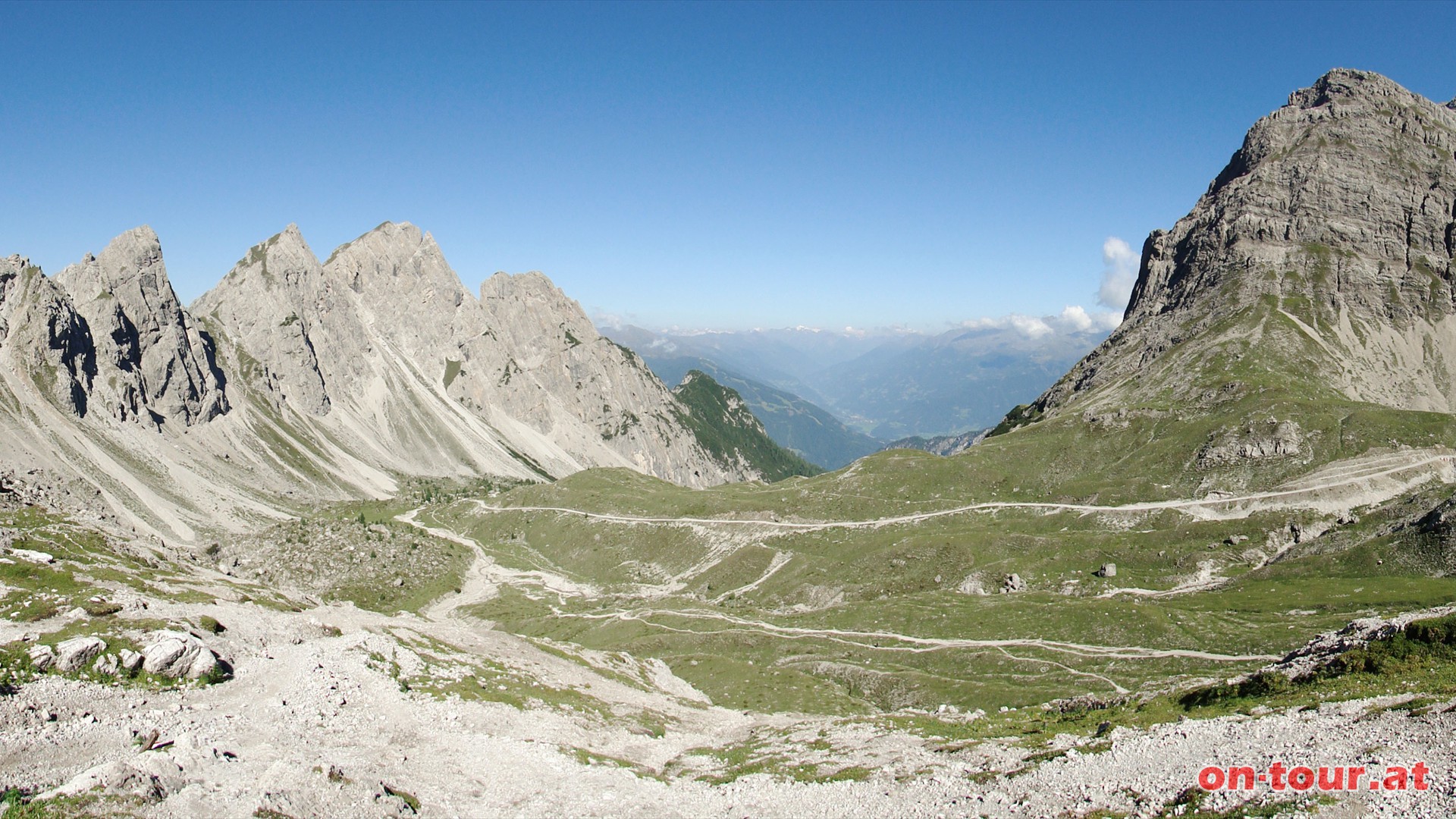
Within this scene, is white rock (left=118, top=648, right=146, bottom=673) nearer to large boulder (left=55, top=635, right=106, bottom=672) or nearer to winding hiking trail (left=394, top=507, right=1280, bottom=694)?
large boulder (left=55, top=635, right=106, bottom=672)

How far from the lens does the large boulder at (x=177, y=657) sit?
1689 inches

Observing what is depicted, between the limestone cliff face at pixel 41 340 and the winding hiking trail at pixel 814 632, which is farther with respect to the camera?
the limestone cliff face at pixel 41 340

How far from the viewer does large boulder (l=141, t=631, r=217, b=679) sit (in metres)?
42.9

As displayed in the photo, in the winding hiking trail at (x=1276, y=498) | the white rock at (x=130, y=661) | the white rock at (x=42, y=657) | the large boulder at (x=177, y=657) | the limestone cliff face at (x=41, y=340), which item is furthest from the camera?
the limestone cliff face at (x=41, y=340)

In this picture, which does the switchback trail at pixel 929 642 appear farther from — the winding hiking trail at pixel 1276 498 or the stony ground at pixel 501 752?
the winding hiking trail at pixel 1276 498

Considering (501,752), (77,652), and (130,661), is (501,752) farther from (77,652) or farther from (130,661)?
(77,652)

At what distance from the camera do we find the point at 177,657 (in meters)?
43.9

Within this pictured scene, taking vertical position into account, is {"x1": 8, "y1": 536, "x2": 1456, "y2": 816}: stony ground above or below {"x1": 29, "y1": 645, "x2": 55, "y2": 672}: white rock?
below

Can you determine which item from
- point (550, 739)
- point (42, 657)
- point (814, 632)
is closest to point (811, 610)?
point (814, 632)

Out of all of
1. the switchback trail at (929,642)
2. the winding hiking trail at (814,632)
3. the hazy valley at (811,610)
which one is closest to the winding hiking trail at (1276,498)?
the hazy valley at (811,610)

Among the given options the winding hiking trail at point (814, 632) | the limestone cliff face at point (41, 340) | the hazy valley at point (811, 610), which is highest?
the limestone cliff face at point (41, 340)

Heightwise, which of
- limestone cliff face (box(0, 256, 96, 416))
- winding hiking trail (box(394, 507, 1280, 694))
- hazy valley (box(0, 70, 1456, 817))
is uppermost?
limestone cliff face (box(0, 256, 96, 416))

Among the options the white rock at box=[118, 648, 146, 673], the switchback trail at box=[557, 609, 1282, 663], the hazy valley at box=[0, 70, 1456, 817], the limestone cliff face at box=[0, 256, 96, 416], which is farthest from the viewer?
the limestone cliff face at box=[0, 256, 96, 416]

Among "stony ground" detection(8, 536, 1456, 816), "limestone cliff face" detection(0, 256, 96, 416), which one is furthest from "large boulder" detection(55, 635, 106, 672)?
"limestone cliff face" detection(0, 256, 96, 416)
